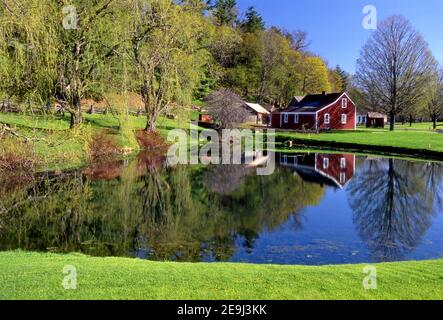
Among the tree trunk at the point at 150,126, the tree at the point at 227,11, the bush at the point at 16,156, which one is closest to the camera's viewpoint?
the bush at the point at 16,156

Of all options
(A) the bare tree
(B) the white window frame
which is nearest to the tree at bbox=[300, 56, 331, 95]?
(B) the white window frame

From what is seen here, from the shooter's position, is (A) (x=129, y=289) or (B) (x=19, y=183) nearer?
(A) (x=129, y=289)

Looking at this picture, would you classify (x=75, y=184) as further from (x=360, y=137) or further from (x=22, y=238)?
(x=360, y=137)

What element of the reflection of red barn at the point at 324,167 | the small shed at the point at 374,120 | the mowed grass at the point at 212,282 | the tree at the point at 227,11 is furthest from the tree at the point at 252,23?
the mowed grass at the point at 212,282

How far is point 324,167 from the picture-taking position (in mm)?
30438

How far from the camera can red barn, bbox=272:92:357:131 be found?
62.1 meters

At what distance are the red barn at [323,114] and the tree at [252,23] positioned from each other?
24685 mm

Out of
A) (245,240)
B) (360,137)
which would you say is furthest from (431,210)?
(360,137)

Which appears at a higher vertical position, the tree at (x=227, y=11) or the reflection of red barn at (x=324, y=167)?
the tree at (x=227, y=11)

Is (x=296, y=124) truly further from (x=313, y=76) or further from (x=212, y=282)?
(x=212, y=282)

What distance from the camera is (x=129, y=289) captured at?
728cm

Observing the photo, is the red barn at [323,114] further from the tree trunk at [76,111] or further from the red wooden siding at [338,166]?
the tree trunk at [76,111]

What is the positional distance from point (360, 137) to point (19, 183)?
36208mm

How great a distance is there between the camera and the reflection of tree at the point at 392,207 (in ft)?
44.1
